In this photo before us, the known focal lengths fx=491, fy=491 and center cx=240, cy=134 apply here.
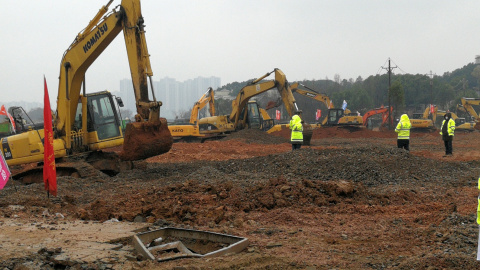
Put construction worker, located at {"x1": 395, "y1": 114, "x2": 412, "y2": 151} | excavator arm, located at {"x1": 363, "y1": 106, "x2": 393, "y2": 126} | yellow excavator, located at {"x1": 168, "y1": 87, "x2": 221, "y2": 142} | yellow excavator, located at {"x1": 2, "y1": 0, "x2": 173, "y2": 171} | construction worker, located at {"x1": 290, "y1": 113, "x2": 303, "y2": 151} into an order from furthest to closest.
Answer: excavator arm, located at {"x1": 363, "y1": 106, "x2": 393, "y2": 126} → yellow excavator, located at {"x1": 168, "y1": 87, "x2": 221, "y2": 142} → construction worker, located at {"x1": 395, "y1": 114, "x2": 412, "y2": 151} → construction worker, located at {"x1": 290, "y1": 113, "x2": 303, "y2": 151} → yellow excavator, located at {"x1": 2, "y1": 0, "x2": 173, "y2": 171}

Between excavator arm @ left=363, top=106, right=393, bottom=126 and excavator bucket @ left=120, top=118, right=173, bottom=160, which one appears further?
excavator arm @ left=363, top=106, right=393, bottom=126

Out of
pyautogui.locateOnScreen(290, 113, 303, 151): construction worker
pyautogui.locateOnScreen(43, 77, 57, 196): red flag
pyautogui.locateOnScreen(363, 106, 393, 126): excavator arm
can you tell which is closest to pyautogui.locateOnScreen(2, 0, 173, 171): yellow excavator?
pyautogui.locateOnScreen(43, 77, 57, 196): red flag

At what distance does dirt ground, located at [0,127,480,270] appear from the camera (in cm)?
502

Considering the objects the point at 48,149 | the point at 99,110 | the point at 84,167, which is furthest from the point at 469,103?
the point at 48,149

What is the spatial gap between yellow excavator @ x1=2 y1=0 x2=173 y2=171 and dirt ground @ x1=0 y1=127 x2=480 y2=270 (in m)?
1.13

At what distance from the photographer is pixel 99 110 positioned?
1349cm

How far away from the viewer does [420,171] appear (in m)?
12.3

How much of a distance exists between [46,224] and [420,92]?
71.9 metres

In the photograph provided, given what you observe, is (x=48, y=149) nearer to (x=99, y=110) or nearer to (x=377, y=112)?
(x=99, y=110)

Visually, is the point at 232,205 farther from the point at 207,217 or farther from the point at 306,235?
the point at 306,235

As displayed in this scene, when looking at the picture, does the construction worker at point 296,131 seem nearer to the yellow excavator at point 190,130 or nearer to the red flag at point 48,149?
the red flag at point 48,149

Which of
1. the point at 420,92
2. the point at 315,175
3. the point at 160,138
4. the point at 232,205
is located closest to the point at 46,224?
the point at 232,205

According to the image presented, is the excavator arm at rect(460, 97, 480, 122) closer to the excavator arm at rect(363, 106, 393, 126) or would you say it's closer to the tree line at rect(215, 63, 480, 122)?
the excavator arm at rect(363, 106, 393, 126)

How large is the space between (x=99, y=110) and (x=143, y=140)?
2527mm
